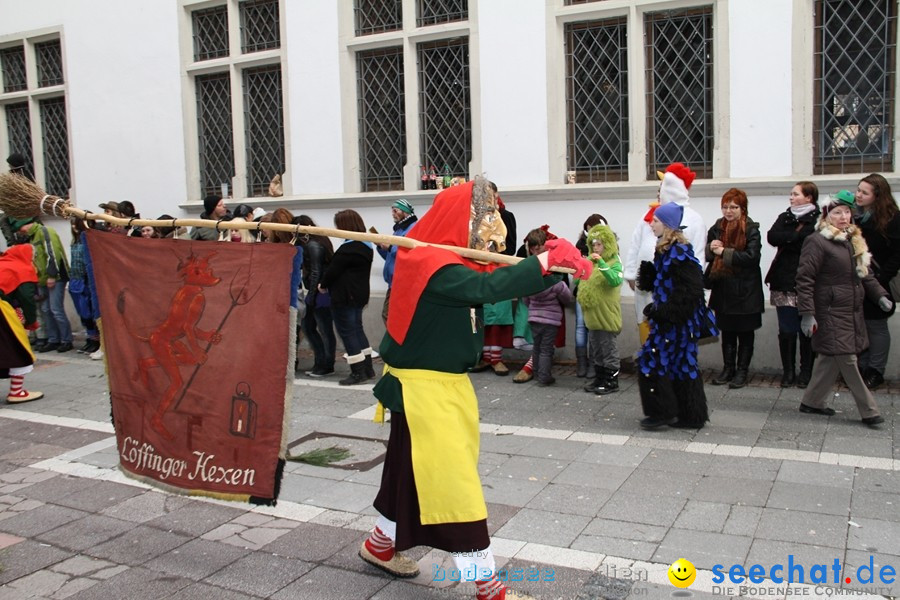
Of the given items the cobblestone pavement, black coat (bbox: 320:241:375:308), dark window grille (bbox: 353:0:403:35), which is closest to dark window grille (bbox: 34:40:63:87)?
dark window grille (bbox: 353:0:403:35)

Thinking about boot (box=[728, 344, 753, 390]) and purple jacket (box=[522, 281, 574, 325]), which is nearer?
boot (box=[728, 344, 753, 390])

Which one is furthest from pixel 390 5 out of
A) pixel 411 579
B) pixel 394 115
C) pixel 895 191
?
pixel 411 579

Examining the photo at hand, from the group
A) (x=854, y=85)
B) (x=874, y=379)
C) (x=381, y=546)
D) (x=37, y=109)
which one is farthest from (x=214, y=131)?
(x=381, y=546)

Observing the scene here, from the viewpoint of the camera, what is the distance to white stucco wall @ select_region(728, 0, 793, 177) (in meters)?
8.65

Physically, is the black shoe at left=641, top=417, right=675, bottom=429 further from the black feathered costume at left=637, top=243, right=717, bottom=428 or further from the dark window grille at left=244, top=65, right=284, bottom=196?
the dark window grille at left=244, top=65, right=284, bottom=196

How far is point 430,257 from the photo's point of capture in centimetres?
388

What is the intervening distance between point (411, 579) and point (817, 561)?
208cm

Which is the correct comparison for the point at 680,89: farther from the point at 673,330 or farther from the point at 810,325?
the point at 673,330

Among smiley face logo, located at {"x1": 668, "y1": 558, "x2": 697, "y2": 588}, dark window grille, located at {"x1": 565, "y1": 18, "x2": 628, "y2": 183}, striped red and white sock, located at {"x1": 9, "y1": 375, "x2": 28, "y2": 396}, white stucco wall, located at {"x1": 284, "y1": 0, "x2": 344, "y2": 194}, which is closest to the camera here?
smiley face logo, located at {"x1": 668, "y1": 558, "x2": 697, "y2": 588}

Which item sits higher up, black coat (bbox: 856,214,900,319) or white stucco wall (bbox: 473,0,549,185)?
white stucco wall (bbox: 473,0,549,185)

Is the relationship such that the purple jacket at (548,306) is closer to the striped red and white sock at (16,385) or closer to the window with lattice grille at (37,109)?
the striped red and white sock at (16,385)

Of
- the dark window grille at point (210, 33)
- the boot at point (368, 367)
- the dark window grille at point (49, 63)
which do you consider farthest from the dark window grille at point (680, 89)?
the dark window grille at point (49, 63)

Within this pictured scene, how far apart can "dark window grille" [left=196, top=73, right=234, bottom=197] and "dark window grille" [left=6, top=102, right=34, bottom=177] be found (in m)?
3.95

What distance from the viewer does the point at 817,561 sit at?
4430 mm
